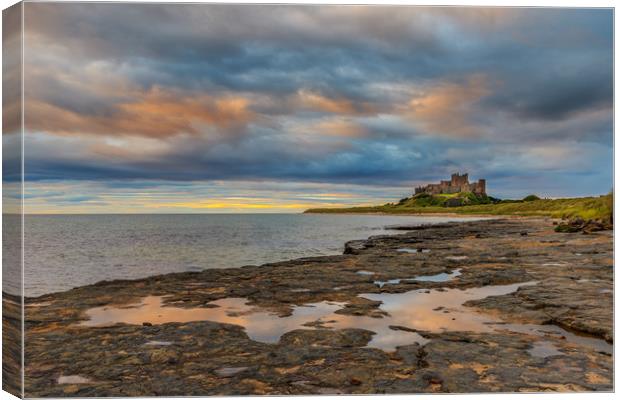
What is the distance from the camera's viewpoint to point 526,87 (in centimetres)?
1247

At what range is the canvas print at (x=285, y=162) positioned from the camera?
29.6 feet

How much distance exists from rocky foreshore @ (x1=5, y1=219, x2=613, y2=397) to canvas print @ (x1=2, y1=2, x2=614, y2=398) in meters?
0.06

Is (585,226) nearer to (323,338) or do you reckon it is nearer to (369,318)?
(369,318)

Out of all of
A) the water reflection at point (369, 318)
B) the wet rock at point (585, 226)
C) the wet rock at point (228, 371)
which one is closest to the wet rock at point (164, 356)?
the wet rock at point (228, 371)

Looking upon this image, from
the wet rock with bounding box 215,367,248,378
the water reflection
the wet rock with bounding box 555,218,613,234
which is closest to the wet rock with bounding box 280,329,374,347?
the water reflection

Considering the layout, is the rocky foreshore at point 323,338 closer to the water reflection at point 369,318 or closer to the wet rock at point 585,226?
the water reflection at point 369,318

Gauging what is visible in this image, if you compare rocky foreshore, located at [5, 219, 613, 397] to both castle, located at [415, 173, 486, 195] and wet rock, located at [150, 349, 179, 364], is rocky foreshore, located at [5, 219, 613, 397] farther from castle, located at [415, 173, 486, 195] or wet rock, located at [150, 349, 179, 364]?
castle, located at [415, 173, 486, 195]

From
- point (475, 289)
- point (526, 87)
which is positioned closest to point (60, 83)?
point (526, 87)

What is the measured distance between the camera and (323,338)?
34.7ft

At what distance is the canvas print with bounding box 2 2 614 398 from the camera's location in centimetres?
903

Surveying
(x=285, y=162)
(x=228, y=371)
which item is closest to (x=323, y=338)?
(x=228, y=371)

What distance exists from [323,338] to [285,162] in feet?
19.8

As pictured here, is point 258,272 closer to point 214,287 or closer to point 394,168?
point 214,287

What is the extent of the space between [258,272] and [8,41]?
14238 millimetres
